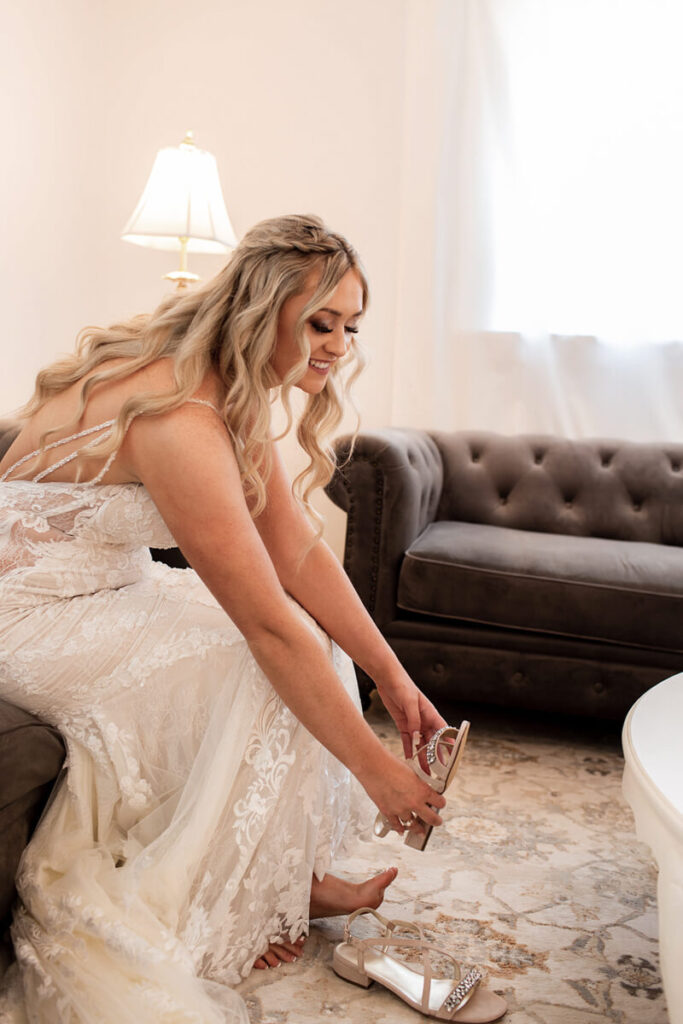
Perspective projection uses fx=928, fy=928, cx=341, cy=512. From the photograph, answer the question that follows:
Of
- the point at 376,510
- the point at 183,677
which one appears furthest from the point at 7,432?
the point at 376,510

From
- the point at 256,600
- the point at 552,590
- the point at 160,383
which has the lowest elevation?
the point at 552,590

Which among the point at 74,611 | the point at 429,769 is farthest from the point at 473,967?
the point at 74,611

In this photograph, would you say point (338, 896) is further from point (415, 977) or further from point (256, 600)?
point (256, 600)

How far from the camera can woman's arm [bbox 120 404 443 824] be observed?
1.23m

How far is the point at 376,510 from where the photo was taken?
246 cm

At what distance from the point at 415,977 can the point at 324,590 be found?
1.95ft

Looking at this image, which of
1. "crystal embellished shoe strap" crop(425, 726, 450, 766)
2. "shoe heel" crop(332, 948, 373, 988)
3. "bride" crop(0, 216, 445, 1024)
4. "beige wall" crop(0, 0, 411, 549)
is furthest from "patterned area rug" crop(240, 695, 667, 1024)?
"beige wall" crop(0, 0, 411, 549)

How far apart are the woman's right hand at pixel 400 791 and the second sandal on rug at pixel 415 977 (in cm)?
24

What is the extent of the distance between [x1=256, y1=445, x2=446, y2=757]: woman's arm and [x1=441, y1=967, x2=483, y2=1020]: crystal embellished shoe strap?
1.16ft

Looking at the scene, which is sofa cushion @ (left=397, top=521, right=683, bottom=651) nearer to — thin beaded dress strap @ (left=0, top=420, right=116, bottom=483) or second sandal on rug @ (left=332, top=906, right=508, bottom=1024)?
second sandal on rug @ (left=332, top=906, right=508, bottom=1024)

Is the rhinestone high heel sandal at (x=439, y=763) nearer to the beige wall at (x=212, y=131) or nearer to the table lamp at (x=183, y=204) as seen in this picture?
the table lamp at (x=183, y=204)

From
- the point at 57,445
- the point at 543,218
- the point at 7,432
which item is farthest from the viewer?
the point at 543,218

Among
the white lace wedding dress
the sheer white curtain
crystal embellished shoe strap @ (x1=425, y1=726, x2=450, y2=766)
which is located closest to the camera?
the white lace wedding dress

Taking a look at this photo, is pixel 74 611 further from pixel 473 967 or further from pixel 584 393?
pixel 584 393
